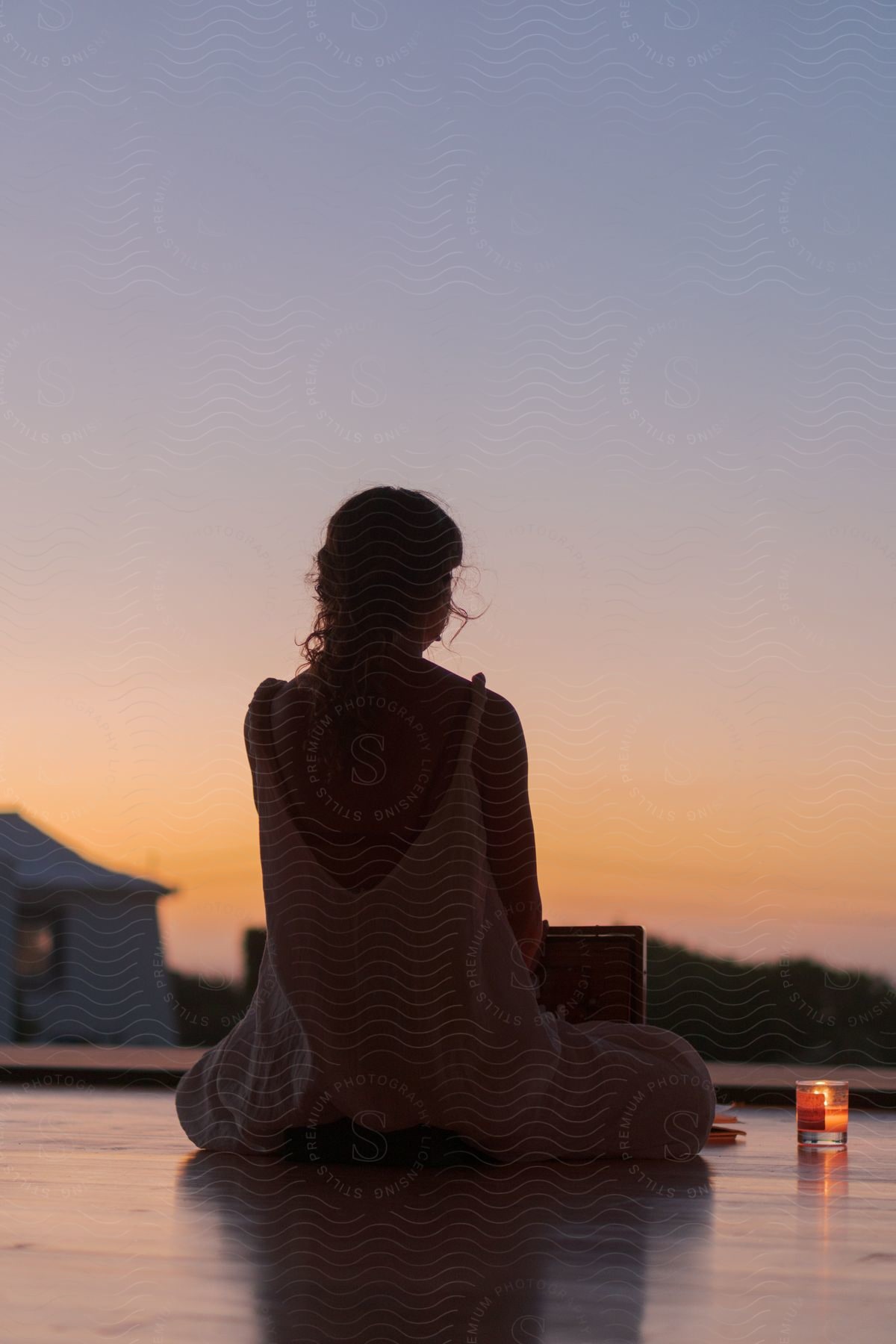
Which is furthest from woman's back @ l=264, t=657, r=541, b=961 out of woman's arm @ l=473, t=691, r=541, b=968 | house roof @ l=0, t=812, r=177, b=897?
house roof @ l=0, t=812, r=177, b=897

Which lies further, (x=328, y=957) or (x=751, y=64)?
(x=751, y=64)

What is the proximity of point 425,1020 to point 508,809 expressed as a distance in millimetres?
Answer: 252

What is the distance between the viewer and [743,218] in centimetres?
206

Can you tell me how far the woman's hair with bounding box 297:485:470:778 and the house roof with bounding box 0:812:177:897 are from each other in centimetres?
86

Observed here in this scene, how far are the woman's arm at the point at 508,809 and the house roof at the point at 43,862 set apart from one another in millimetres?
901

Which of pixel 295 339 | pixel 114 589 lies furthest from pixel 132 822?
pixel 295 339

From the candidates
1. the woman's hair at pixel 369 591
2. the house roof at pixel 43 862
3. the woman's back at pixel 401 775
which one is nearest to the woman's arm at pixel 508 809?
the woman's back at pixel 401 775

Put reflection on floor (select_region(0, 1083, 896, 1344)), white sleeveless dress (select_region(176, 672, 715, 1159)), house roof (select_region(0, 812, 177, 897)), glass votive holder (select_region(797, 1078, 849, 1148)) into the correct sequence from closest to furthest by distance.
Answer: reflection on floor (select_region(0, 1083, 896, 1344)) → white sleeveless dress (select_region(176, 672, 715, 1159)) → glass votive holder (select_region(797, 1078, 849, 1148)) → house roof (select_region(0, 812, 177, 897))

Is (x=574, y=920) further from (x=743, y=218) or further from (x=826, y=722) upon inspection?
(x=743, y=218)

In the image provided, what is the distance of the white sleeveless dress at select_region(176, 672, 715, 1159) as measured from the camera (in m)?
1.54

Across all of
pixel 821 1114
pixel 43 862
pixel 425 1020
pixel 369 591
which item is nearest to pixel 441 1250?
pixel 425 1020

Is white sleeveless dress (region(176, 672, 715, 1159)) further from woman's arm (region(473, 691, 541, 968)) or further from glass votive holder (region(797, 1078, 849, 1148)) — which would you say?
glass votive holder (region(797, 1078, 849, 1148))

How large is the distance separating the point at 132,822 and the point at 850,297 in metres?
1.26

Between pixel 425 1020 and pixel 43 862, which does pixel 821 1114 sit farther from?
pixel 43 862
